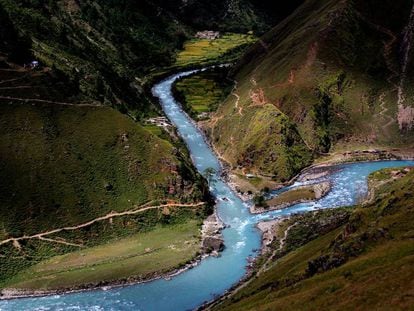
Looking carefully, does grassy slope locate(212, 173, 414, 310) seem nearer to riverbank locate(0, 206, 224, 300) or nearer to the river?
the river

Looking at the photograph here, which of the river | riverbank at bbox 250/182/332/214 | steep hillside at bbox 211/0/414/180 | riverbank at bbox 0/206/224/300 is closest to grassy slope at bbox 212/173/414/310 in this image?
the river

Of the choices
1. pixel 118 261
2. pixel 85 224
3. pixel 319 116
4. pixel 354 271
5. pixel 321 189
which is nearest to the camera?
pixel 354 271

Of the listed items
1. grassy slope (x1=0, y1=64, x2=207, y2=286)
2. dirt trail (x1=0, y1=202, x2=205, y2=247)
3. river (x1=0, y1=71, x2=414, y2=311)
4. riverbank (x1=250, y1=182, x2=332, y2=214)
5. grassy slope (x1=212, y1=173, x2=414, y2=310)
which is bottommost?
grassy slope (x1=212, y1=173, x2=414, y2=310)

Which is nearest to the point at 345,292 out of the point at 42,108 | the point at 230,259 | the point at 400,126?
the point at 230,259

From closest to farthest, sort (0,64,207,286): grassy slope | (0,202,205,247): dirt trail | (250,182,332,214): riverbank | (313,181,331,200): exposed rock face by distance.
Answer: (0,202,205,247): dirt trail
(0,64,207,286): grassy slope
(250,182,332,214): riverbank
(313,181,331,200): exposed rock face

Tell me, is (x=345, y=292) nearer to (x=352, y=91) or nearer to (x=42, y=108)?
(x=42, y=108)

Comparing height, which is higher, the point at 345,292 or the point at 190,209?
the point at 190,209

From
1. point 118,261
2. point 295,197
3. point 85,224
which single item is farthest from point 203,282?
point 295,197

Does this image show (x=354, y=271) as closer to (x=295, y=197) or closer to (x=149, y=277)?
(x=149, y=277)

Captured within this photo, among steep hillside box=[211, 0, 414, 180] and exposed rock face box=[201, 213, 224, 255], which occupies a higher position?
steep hillside box=[211, 0, 414, 180]
